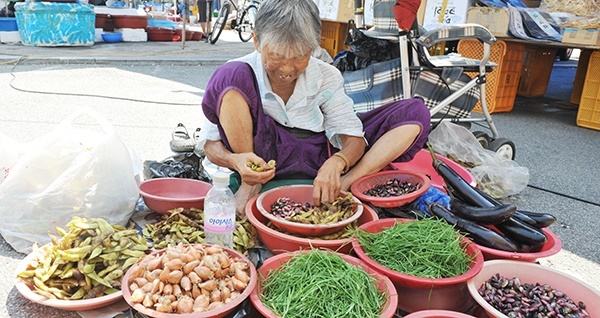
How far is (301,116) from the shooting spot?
2084mm

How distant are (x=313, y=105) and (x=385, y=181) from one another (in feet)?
1.66

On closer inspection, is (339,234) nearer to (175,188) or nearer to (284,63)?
(284,63)

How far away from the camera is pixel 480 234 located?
65.3 inches

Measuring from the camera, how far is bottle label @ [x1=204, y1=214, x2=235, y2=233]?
157 cm

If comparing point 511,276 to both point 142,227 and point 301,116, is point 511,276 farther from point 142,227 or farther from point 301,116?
point 142,227

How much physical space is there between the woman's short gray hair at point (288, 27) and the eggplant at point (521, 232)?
0.99 m

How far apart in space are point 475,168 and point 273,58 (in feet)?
5.40

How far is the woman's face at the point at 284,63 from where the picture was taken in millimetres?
1704

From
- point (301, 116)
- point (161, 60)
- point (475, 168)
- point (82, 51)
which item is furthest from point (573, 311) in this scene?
point (82, 51)

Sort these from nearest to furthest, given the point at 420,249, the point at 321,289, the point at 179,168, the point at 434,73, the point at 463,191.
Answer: the point at 321,289 → the point at 420,249 → the point at 463,191 → the point at 179,168 → the point at 434,73

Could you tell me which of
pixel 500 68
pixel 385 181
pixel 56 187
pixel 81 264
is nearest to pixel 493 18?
pixel 500 68

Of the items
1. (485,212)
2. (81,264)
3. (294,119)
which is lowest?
(81,264)

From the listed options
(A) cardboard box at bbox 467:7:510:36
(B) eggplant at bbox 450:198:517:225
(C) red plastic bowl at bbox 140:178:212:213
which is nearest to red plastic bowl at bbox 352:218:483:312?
(B) eggplant at bbox 450:198:517:225

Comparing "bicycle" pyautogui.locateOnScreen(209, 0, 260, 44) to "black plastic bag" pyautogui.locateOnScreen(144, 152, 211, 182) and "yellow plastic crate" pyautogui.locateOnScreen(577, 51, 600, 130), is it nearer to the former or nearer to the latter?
"yellow plastic crate" pyautogui.locateOnScreen(577, 51, 600, 130)
